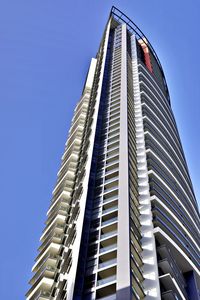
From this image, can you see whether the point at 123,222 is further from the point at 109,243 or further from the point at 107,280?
the point at 107,280

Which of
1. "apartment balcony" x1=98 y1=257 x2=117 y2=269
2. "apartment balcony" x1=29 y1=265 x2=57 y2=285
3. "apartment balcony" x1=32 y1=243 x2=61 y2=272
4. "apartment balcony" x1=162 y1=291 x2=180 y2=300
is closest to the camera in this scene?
"apartment balcony" x1=98 y1=257 x2=117 y2=269

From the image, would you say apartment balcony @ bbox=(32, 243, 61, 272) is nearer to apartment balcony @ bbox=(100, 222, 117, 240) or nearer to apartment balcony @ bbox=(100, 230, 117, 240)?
apartment balcony @ bbox=(100, 222, 117, 240)

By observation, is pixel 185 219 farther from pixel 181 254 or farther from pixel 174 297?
pixel 174 297

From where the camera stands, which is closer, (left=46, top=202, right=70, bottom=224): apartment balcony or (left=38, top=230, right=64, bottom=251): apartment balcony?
(left=38, top=230, right=64, bottom=251): apartment balcony

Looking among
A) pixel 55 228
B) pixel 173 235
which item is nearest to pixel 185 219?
pixel 173 235

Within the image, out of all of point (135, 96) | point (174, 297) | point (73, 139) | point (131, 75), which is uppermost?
point (131, 75)

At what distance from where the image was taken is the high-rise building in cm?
2964

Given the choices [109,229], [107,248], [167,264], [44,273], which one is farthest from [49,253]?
[167,264]

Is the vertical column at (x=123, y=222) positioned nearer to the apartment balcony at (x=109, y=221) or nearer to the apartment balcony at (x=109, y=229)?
the apartment balcony at (x=109, y=221)

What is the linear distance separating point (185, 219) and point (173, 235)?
29.1 ft

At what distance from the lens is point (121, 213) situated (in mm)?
33188

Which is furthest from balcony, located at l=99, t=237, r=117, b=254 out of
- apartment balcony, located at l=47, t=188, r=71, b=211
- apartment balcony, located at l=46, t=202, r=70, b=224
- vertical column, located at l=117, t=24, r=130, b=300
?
apartment balcony, located at l=47, t=188, r=71, b=211

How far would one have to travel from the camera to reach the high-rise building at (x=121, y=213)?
2964 centimetres

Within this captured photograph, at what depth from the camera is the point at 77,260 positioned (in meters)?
29.2
